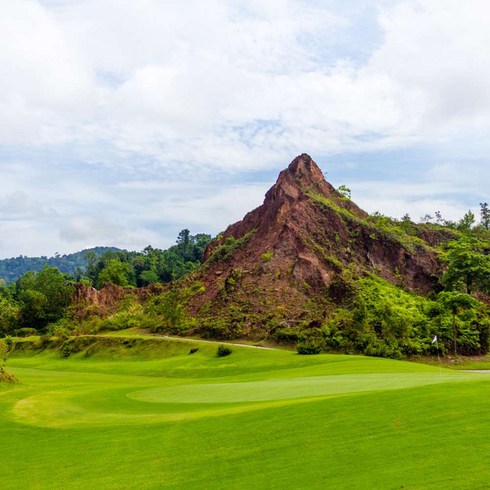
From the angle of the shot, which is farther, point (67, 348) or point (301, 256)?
point (301, 256)

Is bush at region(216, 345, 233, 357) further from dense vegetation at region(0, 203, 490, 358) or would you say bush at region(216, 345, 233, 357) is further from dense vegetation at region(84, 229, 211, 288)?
dense vegetation at region(84, 229, 211, 288)

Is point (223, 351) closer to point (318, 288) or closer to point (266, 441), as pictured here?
point (318, 288)

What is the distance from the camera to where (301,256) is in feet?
251

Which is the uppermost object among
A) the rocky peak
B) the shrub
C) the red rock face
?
the rocky peak

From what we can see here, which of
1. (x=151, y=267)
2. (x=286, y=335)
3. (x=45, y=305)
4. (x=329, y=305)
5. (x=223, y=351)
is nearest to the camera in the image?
(x=223, y=351)

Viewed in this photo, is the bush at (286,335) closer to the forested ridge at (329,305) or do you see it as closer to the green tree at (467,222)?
the forested ridge at (329,305)

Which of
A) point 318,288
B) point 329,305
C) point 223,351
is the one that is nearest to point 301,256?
point 318,288

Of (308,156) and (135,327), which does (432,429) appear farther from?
(308,156)

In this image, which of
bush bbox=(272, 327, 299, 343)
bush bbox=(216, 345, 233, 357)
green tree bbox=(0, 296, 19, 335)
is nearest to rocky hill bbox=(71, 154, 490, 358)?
bush bbox=(272, 327, 299, 343)

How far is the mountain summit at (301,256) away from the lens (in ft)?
236

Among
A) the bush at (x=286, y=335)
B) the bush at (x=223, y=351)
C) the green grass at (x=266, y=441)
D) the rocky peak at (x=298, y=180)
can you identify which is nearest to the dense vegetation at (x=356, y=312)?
the bush at (x=286, y=335)

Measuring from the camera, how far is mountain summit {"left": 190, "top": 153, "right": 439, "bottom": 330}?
71.9 meters

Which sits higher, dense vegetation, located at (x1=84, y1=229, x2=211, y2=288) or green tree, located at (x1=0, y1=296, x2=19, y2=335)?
dense vegetation, located at (x1=84, y1=229, x2=211, y2=288)

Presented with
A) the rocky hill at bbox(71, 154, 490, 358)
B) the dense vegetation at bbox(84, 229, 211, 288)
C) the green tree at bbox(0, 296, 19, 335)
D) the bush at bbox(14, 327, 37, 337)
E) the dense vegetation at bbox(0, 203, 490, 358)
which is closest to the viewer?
the dense vegetation at bbox(0, 203, 490, 358)
